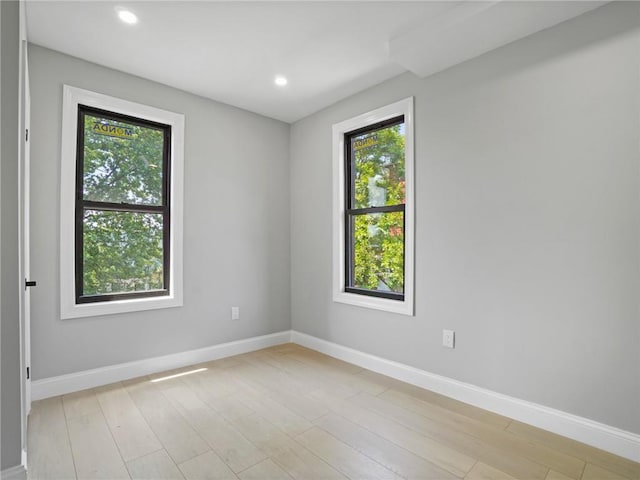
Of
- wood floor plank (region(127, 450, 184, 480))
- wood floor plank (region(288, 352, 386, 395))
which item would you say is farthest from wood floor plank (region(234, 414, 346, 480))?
wood floor plank (region(288, 352, 386, 395))

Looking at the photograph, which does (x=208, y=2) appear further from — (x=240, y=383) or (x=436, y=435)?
(x=436, y=435)

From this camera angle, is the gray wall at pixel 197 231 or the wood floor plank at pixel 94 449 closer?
the wood floor plank at pixel 94 449

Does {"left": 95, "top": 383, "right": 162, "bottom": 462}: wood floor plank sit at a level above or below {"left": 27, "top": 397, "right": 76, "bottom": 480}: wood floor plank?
below

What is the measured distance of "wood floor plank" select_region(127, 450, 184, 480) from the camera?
1661 mm

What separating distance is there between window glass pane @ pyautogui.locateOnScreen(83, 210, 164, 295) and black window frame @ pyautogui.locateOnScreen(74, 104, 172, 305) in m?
0.03

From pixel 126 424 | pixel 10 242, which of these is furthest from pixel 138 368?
pixel 10 242

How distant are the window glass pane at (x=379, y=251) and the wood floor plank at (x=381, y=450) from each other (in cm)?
127

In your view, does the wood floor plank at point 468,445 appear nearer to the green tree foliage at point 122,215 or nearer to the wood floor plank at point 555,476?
the wood floor plank at point 555,476

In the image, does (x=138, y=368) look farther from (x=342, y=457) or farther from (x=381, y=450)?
(x=381, y=450)

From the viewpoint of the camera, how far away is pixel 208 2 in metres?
2.06

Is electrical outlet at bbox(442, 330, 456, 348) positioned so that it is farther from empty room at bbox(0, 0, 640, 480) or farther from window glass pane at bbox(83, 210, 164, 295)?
window glass pane at bbox(83, 210, 164, 295)

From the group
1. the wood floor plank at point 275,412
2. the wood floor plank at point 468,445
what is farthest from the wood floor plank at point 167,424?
the wood floor plank at point 468,445

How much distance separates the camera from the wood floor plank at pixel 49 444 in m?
1.68

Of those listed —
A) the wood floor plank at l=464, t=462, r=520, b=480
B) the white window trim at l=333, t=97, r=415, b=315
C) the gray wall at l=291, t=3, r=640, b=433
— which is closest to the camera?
→ the wood floor plank at l=464, t=462, r=520, b=480
